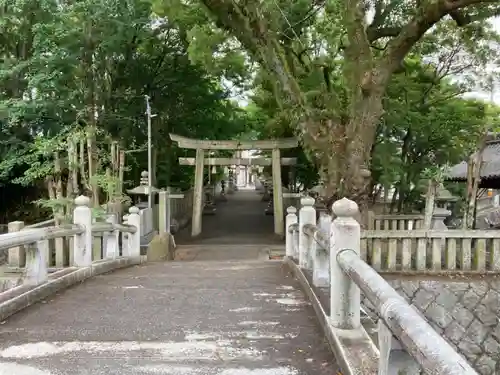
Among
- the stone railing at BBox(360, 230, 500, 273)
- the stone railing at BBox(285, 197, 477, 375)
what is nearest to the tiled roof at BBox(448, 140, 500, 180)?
the stone railing at BBox(360, 230, 500, 273)

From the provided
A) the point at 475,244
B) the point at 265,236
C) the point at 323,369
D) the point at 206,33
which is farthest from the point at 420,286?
the point at 265,236

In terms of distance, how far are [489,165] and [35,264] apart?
15.4m

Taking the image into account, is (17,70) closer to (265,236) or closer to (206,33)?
(206,33)

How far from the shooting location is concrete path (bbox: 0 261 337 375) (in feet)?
12.3

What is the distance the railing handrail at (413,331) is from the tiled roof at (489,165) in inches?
567

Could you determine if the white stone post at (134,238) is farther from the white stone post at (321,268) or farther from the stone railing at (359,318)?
the white stone post at (321,268)

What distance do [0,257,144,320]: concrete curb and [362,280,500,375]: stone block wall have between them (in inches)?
196

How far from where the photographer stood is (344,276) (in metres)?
4.08

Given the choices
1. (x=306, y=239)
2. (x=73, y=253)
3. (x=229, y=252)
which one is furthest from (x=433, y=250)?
(x=229, y=252)

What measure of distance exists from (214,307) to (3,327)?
2.08 meters

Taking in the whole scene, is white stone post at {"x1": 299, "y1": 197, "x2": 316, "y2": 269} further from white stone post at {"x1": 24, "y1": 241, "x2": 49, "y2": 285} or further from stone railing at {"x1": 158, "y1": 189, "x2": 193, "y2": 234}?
stone railing at {"x1": 158, "y1": 189, "x2": 193, "y2": 234}

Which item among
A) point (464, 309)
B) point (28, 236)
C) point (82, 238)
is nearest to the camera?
point (28, 236)

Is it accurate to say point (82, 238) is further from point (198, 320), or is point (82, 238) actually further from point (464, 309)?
point (464, 309)

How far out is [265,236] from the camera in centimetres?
2088
